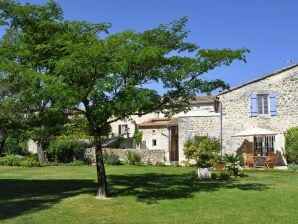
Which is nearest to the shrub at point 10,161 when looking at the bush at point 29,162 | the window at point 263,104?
the bush at point 29,162

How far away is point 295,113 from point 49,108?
19.4 metres

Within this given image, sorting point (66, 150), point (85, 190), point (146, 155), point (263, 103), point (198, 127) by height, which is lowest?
point (85, 190)

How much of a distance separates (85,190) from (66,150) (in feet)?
68.2

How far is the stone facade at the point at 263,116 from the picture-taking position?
29734 mm

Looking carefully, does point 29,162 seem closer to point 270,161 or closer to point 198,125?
point 198,125

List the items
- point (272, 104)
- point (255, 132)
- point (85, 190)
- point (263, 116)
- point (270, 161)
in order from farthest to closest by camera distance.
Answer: point (263, 116) → point (272, 104) → point (255, 132) → point (270, 161) → point (85, 190)

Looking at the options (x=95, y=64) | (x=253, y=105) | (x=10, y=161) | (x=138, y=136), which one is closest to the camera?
(x=95, y=64)

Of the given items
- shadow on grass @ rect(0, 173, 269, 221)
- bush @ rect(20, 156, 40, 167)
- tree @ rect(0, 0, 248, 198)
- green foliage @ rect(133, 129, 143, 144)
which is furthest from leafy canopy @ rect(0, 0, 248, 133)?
green foliage @ rect(133, 129, 143, 144)

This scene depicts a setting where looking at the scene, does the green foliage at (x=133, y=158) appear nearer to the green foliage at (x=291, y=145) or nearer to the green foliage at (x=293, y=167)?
the green foliage at (x=291, y=145)

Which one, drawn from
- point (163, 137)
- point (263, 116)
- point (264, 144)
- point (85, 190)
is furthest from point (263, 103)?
point (85, 190)

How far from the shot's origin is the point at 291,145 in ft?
92.8

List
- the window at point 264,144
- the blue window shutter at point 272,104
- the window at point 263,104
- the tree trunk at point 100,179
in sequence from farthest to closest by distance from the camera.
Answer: the window at point 263,104 < the blue window shutter at point 272,104 < the window at point 264,144 < the tree trunk at point 100,179

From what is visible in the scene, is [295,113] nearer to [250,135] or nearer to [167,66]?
[250,135]

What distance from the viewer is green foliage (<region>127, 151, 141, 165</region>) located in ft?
113
